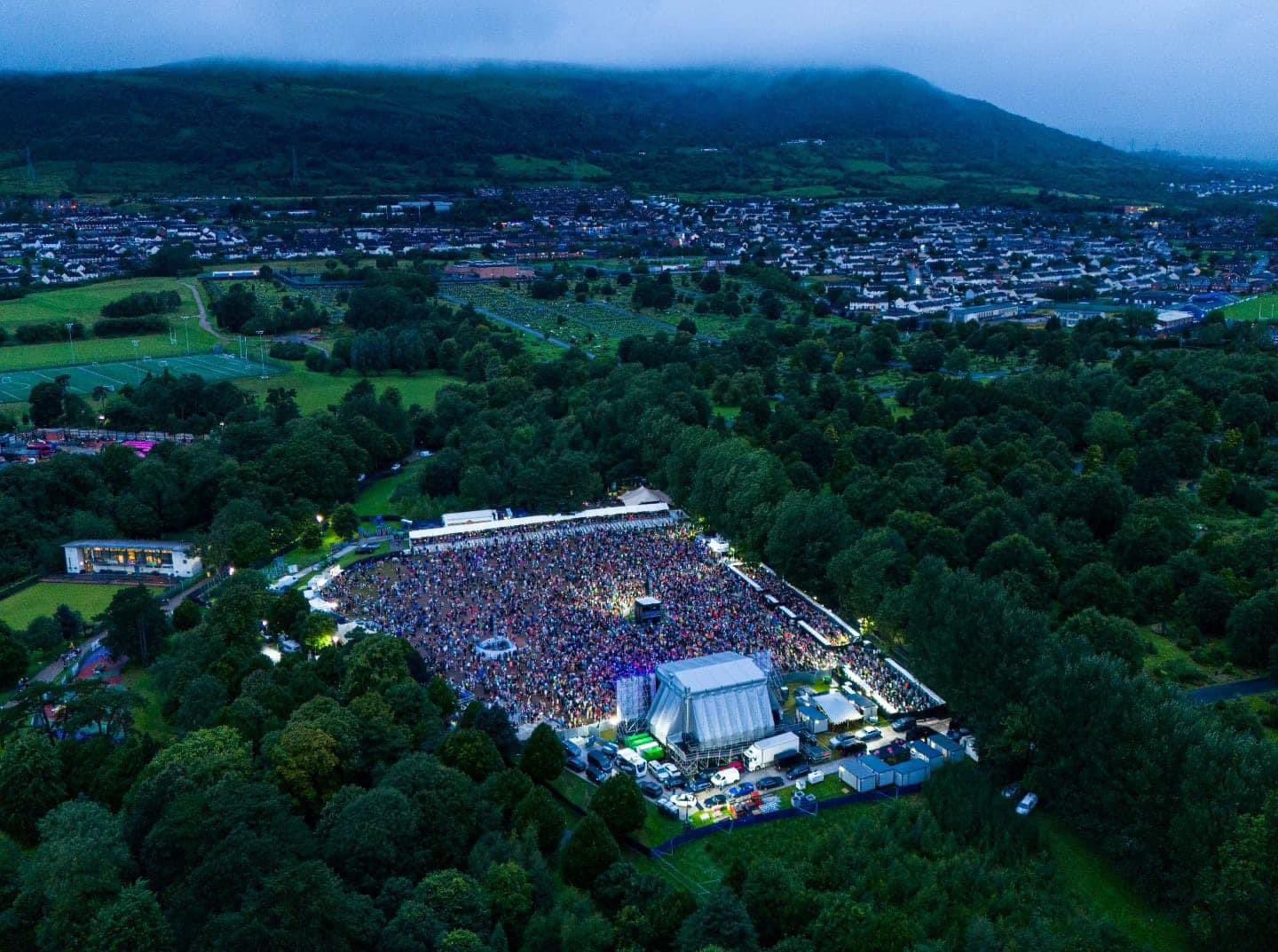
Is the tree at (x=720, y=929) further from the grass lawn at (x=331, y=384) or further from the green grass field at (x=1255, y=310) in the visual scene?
the green grass field at (x=1255, y=310)

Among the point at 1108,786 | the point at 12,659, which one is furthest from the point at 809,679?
the point at 12,659

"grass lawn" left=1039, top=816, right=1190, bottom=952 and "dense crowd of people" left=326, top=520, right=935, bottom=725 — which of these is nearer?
"grass lawn" left=1039, top=816, right=1190, bottom=952

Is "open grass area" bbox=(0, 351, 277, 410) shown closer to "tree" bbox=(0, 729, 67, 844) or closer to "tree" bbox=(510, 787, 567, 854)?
"tree" bbox=(0, 729, 67, 844)

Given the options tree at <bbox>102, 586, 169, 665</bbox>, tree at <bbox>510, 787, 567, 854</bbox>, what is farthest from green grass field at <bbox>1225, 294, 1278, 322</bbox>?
tree at <bbox>102, 586, 169, 665</bbox>

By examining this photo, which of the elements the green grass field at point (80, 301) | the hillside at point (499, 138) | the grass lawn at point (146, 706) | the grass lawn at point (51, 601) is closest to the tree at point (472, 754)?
the grass lawn at point (146, 706)

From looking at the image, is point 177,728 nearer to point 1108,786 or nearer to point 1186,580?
point 1108,786
